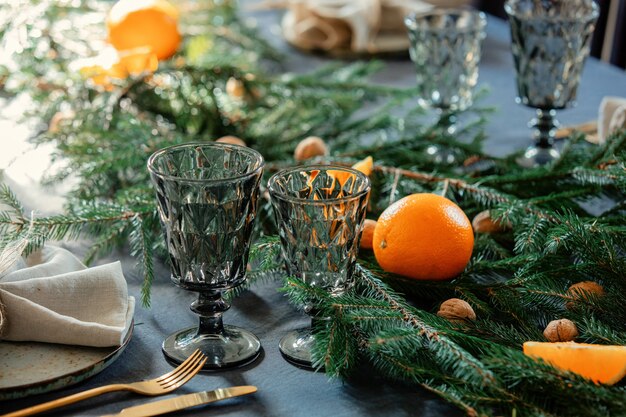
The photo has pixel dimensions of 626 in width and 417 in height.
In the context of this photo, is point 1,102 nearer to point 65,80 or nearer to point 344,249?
point 65,80

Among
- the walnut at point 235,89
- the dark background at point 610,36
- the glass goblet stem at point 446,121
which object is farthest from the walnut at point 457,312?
the dark background at point 610,36

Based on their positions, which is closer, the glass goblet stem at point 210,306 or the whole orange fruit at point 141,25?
the glass goblet stem at point 210,306

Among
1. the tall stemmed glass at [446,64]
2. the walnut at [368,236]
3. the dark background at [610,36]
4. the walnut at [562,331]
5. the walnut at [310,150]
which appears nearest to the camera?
the walnut at [562,331]

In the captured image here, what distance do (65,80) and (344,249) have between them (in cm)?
87

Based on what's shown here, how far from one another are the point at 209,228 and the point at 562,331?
34 cm

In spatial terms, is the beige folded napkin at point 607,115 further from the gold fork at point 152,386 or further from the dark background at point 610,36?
the dark background at point 610,36

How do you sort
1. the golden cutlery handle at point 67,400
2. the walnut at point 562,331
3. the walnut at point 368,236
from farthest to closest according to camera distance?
the walnut at point 368,236, the walnut at point 562,331, the golden cutlery handle at point 67,400

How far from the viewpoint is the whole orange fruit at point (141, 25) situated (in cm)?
164

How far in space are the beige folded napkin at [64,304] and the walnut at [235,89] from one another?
736 millimetres

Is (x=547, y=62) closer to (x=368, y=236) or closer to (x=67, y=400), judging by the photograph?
(x=368, y=236)

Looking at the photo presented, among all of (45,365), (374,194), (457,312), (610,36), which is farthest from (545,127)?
(610,36)

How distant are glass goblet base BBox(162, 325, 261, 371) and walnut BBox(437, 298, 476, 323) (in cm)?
19

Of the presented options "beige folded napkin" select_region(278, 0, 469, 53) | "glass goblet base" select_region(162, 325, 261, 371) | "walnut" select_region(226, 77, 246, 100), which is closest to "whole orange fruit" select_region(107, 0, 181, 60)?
"walnut" select_region(226, 77, 246, 100)

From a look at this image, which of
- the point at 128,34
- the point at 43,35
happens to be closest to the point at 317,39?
the point at 128,34
